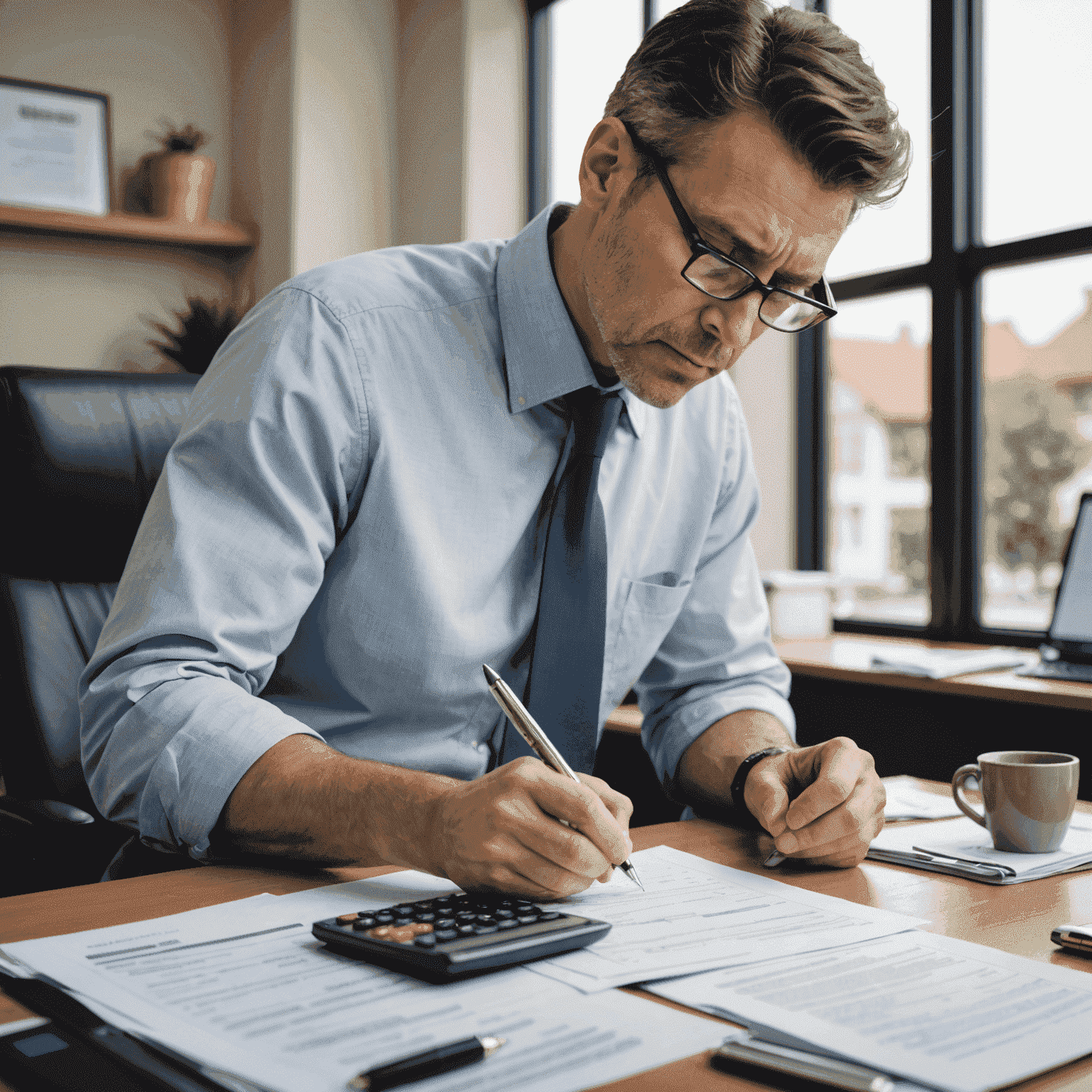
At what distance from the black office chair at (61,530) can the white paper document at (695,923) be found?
0.79 meters

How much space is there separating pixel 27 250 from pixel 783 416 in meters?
2.43

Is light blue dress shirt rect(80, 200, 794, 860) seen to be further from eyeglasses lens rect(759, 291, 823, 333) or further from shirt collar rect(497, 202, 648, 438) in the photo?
eyeglasses lens rect(759, 291, 823, 333)

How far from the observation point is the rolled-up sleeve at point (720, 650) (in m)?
1.29

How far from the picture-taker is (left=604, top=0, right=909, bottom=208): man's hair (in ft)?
3.42

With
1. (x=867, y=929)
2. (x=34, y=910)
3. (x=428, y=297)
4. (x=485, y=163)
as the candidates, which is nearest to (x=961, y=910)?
(x=867, y=929)

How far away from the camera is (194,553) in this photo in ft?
3.07

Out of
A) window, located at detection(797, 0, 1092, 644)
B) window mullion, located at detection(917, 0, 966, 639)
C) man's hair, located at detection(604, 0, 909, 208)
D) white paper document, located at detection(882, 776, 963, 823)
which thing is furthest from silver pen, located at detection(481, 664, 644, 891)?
window mullion, located at detection(917, 0, 966, 639)

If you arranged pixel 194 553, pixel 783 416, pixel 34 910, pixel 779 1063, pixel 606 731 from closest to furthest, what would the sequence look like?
pixel 779 1063, pixel 34 910, pixel 194 553, pixel 606 731, pixel 783 416

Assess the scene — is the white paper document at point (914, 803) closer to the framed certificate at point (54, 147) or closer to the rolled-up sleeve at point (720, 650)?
the rolled-up sleeve at point (720, 650)

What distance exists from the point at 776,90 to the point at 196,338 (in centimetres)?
284

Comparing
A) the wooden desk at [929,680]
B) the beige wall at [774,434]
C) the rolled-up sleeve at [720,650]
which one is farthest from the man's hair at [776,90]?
the beige wall at [774,434]

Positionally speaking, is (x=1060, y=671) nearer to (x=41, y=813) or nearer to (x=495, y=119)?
(x=41, y=813)

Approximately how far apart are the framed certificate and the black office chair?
237 cm

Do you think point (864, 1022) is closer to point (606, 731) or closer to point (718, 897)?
point (718, 897)
